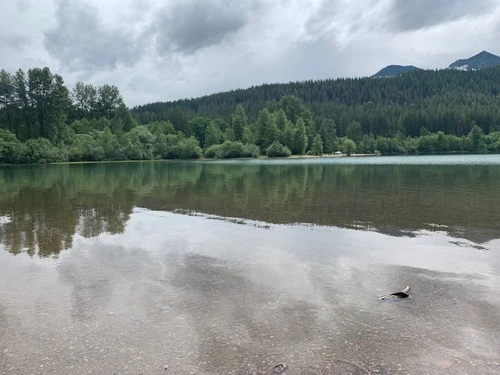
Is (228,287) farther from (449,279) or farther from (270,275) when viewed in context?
(449,279)

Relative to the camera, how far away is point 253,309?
9.88 metres

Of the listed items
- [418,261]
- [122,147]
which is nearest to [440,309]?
[418,261]

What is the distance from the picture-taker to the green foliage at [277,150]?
15675 cm

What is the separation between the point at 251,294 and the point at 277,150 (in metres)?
147

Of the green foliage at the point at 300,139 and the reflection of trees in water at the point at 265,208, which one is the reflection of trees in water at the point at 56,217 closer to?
the reflection of trees in water at the point at 265,208

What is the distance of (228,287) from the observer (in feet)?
37.7

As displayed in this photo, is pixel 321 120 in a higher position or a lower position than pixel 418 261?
higher

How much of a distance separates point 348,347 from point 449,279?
562 centimetres

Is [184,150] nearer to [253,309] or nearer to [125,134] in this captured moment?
[125,134]

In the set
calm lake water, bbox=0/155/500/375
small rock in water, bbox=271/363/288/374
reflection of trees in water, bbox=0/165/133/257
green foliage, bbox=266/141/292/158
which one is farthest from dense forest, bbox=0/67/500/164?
small rock in water, bbox=271/363/288/374

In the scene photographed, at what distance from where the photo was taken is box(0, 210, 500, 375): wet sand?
300 inches

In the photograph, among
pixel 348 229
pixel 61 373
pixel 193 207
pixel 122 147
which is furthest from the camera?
pixel 122 147

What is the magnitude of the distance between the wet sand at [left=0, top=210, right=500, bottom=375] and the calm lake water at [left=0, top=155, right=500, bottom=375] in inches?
1.6

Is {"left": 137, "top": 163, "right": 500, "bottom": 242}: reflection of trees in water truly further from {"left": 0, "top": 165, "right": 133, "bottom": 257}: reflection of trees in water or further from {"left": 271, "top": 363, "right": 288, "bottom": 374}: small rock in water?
{"left": 271, "top": 363, "right": 288, "bottom": 374}: small rock in water
